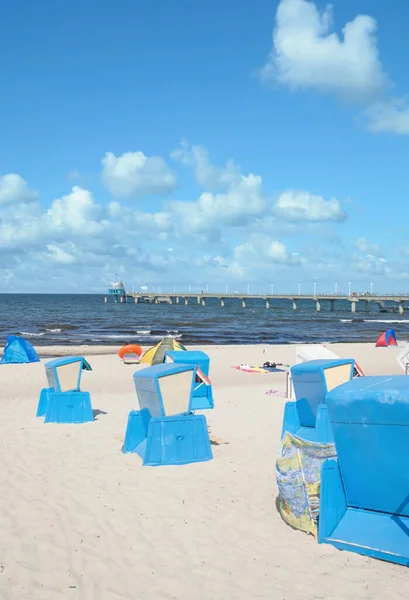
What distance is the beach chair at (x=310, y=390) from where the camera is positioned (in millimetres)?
8023

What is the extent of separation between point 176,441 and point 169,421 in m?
0.31

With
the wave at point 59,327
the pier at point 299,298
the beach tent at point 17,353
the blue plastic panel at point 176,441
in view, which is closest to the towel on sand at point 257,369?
the beach tent at point 17,353

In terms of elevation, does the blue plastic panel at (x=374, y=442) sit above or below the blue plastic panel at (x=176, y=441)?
above

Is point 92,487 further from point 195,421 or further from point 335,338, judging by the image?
point 335,338

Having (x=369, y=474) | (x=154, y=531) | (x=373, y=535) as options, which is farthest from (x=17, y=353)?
(x=373, y=535)

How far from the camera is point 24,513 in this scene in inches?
220

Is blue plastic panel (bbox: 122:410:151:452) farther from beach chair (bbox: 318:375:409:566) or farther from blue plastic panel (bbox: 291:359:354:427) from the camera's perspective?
beach chair (bbox: 318:375:409:566)

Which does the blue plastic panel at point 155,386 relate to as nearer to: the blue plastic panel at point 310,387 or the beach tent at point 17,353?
the blue plastic panel at point 310,387

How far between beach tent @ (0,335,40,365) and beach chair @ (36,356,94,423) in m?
10.3

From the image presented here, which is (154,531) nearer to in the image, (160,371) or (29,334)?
(160,371)

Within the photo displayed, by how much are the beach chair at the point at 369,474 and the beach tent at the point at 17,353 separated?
59.0ft

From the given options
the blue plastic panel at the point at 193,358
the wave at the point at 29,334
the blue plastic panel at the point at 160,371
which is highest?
the blue plastic panel at the point at 160,371

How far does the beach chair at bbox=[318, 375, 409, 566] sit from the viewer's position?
4.46 m

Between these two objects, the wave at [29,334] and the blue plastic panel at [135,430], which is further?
the wave at [29,334]
